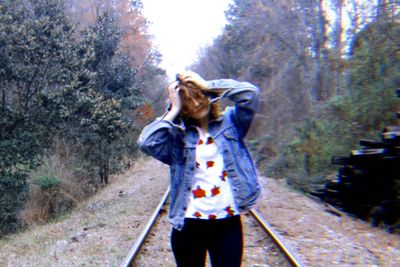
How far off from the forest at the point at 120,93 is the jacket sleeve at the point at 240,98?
12003 mm

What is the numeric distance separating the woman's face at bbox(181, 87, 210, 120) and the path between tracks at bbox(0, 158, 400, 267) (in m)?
4.69

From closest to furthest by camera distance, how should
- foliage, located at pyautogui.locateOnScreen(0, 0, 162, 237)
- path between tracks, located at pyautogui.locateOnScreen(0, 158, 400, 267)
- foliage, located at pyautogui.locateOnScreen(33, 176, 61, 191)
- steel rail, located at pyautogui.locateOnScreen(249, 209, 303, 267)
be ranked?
steel rail, located at pyautogui.locateOnScreen(249, 209, 303, 267) < path between tracks, located at pyautogui.locateOnScreen(0, 158, 400, 267) < foliage, located at pyautogui.locateOnScreen(0, 0, 162, 237) < foliage, located at pyautogui.locateOnScreen(33, 176, 61, 191)

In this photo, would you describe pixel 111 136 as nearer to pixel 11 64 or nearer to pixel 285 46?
pixel 11 64

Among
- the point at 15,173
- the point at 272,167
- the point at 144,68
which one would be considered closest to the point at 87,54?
the point at 15,173

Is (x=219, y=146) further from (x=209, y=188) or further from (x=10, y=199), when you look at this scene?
(x=10, y=199)

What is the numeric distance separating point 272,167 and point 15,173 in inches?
376

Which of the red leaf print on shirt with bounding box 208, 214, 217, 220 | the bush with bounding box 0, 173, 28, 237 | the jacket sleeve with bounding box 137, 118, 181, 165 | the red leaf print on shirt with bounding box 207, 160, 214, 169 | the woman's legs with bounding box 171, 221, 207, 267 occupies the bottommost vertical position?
the bush with bounding box 0, 173, 28, 237

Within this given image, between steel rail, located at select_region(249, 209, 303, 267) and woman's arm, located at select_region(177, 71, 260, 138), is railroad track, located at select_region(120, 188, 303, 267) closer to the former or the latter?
steel rail, located at select_region(249, 209, 303, 267)

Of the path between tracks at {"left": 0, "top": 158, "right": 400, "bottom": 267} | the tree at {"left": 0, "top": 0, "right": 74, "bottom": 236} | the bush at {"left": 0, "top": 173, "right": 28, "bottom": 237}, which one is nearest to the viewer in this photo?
the path between tracks at {"left": 0, "top": 158, "right": 400, "bottom": 267}

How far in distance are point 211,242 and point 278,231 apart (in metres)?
6.95

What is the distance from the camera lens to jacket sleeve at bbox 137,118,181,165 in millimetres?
3436

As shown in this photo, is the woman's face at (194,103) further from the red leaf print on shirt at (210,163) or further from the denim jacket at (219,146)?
the red leaf print on shirt at (210,163)

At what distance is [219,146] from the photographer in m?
3.41

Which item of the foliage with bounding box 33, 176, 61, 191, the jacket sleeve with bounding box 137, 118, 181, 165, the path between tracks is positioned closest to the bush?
the foliage with bounding box 33, 176, 61, 191
